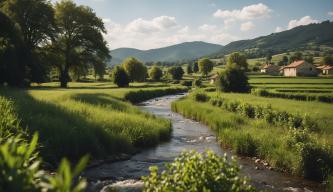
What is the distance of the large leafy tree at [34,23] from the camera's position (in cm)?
5441

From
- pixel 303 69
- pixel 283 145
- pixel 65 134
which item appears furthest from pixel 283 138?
pixel 303 69

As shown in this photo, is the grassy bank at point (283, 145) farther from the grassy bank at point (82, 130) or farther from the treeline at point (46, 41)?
the treeline at point (46, 41)

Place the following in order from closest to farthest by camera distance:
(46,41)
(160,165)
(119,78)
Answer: (160,165) → (46,41) → (119,78)

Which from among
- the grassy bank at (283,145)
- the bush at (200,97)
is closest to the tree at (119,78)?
the bush at (200,97)

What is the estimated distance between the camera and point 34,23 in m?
57.1

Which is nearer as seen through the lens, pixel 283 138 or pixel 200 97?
pixel 283 138

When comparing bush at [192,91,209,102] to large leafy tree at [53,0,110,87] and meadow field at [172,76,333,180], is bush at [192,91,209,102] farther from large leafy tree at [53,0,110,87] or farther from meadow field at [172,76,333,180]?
large leafy tree at [53,0,110,87]

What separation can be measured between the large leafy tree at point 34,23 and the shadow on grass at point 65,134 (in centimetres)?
3600

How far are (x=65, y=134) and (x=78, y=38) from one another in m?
52.4

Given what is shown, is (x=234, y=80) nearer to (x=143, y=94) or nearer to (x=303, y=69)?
(x=143, y=94)

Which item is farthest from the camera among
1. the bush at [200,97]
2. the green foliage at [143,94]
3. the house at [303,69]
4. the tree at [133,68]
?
the house at [303,69]

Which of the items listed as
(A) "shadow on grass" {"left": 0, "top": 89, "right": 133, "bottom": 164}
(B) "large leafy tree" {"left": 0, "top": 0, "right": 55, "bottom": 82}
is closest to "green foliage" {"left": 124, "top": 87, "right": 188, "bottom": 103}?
(B) "large leafy tree" {"left": 0, "top": 0, "right": 55, "bottom": 82}

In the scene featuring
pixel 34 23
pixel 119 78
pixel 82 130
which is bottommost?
pixel 82 130

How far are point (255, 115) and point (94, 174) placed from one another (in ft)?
57.7
